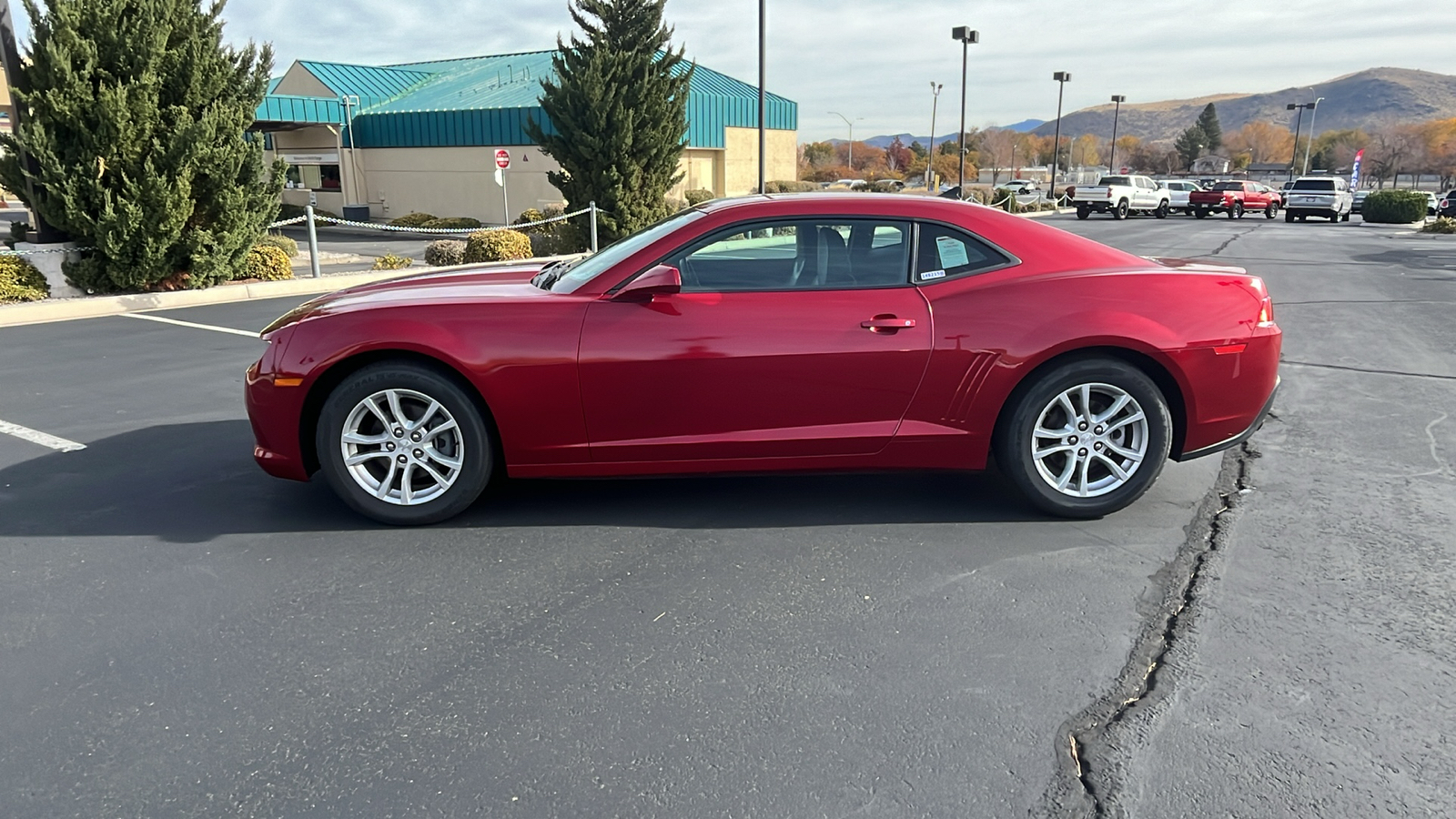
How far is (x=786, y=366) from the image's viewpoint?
4.23 metres

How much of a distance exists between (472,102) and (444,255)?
60.6 ft

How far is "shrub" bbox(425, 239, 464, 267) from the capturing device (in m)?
17.9

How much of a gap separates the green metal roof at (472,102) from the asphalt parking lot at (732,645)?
2718 centimetres

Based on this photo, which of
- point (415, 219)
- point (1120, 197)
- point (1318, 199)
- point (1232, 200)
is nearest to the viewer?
point (415, 219)

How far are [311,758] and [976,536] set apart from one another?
9.25 ft

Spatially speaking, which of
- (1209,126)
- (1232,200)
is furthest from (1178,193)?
(1209,126)

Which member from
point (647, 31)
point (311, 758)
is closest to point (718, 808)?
point (311, 758)

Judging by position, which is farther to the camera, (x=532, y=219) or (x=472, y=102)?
(x=472, y=102)

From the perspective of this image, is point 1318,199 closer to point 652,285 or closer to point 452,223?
point 452,223

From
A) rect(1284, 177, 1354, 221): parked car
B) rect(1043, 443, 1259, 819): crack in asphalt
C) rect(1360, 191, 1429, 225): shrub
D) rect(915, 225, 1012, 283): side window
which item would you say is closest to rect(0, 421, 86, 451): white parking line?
rect(915, 225, 1012, 283): side window

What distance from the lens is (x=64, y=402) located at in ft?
22.6

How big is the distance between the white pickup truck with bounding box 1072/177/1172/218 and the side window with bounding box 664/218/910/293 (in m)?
35.9

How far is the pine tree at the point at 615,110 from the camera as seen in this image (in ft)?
64.6

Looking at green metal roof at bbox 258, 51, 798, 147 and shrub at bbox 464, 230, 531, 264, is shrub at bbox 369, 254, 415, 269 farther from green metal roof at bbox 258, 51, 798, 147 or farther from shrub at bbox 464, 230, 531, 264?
green metal roof at bbox 258, 51, 798, 147
